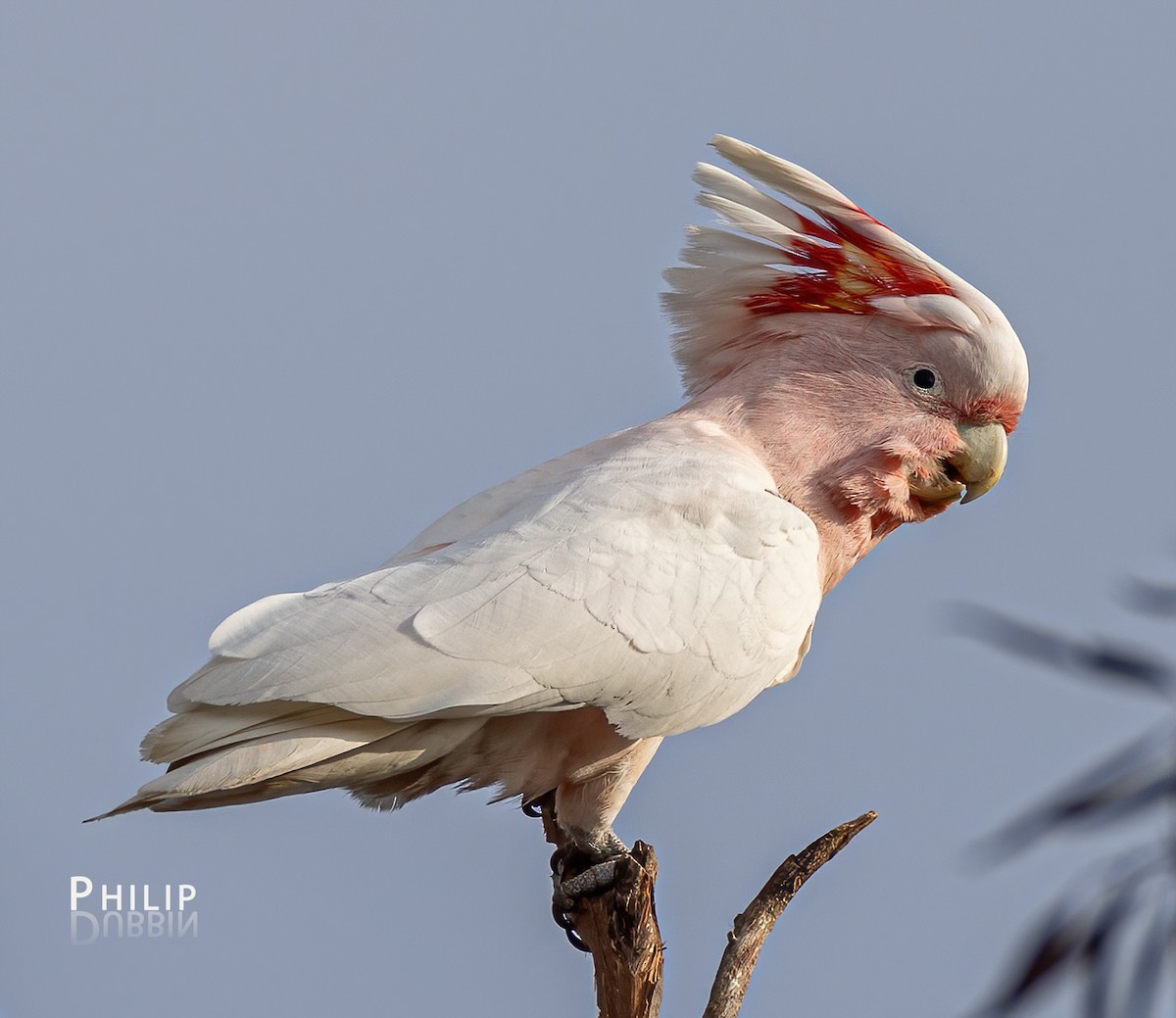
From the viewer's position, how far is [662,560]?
369 centimetres

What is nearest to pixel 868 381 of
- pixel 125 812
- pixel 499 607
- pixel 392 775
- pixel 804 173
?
pixel 804 173

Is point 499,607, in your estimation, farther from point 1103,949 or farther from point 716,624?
point 1103,949

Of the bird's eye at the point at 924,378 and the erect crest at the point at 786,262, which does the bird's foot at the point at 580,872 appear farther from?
the bird's eye at the point at 924,378

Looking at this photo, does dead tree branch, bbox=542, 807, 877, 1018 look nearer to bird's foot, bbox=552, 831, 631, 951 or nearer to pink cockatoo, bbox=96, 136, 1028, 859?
bird's foot, bbox=552, 831, 631, 951

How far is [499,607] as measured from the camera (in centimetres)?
355

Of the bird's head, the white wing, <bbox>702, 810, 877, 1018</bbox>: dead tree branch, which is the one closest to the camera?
the white wing

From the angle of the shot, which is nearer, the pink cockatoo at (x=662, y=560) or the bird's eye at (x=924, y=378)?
the pink cockatoo at (x=662, y=560)

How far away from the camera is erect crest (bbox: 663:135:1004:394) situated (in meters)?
4.44

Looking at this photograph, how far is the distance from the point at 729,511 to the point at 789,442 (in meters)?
0.51

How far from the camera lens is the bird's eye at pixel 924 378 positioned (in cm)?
436

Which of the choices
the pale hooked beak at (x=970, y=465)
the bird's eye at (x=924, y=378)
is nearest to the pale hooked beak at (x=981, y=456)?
the pale hooked beak at (x=970, y=465)

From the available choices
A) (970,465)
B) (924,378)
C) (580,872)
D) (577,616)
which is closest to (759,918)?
(580,872)

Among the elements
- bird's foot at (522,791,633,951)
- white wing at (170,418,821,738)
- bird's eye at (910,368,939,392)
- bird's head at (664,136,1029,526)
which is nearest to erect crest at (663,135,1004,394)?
bird's head at (664,136,1029,526)

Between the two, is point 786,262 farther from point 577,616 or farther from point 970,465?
point 577,616
